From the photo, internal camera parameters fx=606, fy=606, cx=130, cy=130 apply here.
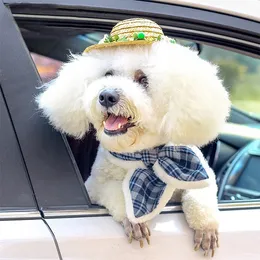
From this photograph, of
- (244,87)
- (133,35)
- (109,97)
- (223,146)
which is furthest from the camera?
(244,87)

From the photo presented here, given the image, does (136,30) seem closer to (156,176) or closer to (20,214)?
(156,176)

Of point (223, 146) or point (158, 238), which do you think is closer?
point (158, 238)

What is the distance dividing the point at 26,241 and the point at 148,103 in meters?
0.48

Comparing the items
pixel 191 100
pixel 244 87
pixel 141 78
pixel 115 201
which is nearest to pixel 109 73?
pixel 141 78

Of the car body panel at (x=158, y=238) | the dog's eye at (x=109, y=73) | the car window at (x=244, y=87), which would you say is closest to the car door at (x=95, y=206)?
the car body panel at (x=158, y=238)

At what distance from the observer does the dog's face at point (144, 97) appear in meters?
1.56

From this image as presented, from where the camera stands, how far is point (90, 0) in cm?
191

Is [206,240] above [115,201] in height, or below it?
below

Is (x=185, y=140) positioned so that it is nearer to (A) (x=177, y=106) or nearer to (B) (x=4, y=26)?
(A) (x=177, y=106)

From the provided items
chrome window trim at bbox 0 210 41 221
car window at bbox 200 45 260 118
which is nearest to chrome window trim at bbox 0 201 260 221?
chrome window trim at bbox 0 210 41 221

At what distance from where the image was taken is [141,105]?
1572mm

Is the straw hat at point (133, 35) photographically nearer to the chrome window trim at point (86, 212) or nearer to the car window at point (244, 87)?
the chrome window trim at point (86, 212)

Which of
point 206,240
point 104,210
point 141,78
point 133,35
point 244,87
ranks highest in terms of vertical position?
point 244,87

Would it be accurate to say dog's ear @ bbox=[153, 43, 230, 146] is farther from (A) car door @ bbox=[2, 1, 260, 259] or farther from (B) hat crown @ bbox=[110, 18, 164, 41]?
(A) car door @ bbox=[2, 1, 260, 259]
